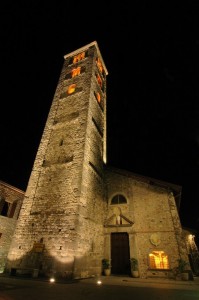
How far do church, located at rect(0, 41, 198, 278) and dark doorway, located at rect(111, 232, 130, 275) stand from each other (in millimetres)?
50

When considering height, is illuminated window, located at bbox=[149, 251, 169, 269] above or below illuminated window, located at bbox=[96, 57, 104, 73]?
below

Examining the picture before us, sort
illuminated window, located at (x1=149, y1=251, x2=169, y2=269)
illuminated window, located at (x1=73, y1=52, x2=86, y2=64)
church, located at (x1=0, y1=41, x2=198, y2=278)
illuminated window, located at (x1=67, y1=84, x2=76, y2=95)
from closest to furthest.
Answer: church, located at (x1=0, y1=41, x2=198, y2=278), illuminated window, located at (x1=149, y1=251, x2=169, y2=269), illuminated window, located at (x1=67, y1=84, x2=76, y2=95), illuminated window, located at (x1=73, y1=52, x2=86, y2=64)

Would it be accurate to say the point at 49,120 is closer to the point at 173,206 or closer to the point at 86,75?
the point at 86,75

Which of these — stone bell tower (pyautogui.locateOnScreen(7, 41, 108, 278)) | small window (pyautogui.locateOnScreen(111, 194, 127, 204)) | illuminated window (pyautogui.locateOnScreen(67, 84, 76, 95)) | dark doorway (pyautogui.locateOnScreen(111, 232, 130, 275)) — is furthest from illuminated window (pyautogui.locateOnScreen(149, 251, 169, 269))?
illuminated window (pyautogui.locateOnScreen(67, 84, 76, 95))

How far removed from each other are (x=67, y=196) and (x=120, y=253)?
499 cm

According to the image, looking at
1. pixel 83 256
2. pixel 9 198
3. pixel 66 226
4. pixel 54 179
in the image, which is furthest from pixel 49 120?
pixel 83 256

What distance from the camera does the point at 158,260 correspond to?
10531 mm

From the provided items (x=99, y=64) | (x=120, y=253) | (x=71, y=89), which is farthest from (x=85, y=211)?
(x=99, y=64)

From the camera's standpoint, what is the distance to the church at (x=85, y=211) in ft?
29.2

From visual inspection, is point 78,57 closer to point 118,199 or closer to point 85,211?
point 118,199

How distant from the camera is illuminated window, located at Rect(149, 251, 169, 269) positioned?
33.8 ft

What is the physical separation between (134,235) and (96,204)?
9.53ft

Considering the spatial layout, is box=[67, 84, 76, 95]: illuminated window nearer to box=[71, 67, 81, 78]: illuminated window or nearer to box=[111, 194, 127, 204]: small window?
box=[71, 67, 81, 78]: illuminated window

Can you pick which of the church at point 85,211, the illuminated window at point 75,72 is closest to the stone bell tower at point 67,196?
the church at point 85,211
